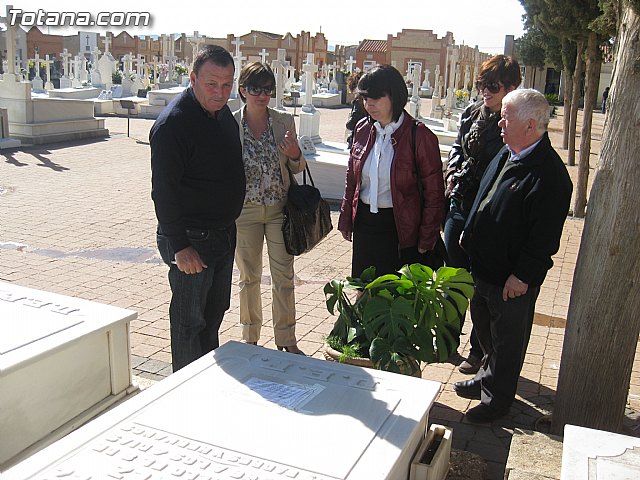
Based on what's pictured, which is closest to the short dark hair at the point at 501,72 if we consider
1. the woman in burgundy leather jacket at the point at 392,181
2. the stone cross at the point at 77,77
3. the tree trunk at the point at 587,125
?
the woman in burgundy leather jacket at the point at 392,181

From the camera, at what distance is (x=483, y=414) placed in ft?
12.2

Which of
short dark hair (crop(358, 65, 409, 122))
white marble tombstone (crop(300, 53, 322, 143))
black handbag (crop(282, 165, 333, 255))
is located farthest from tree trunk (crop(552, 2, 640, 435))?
white marble tombstone (crop(300, 53, 322, 143))

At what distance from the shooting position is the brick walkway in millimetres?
4082

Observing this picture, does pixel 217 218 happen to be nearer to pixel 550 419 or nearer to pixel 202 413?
pixel 202 413

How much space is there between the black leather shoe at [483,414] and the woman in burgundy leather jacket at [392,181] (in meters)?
0.93

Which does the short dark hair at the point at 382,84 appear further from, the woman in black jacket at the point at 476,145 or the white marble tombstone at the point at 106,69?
the white marble tombstone at the point at 106,69

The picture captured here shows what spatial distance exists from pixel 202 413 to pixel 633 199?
2.15 metres

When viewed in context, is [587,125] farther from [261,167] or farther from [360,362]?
[360,362]

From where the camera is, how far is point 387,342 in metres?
3.32

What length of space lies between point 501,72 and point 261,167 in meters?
1.54

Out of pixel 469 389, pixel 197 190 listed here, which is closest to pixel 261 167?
pixel 197 190

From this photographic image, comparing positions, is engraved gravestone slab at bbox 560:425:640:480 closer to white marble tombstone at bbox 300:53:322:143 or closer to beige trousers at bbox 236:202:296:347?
beige trousers at bbox 236:202:296:347

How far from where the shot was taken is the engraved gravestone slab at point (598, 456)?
7.39 feet

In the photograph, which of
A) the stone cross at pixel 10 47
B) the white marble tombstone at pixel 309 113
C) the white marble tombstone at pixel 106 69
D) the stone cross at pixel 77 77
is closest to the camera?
the white marble tombstone at pixel 309 113
